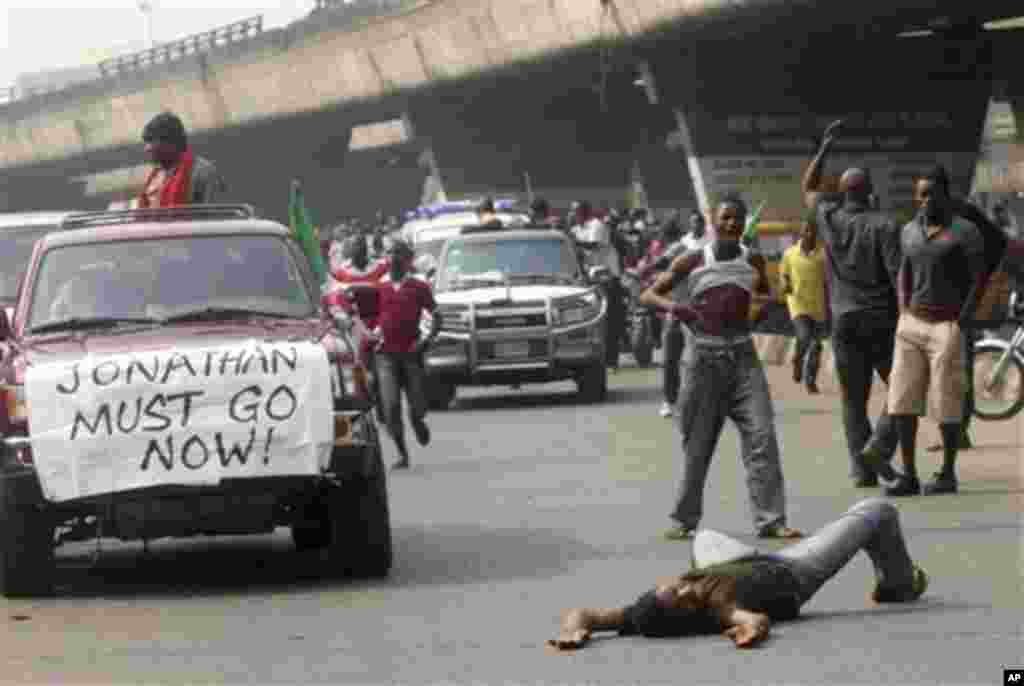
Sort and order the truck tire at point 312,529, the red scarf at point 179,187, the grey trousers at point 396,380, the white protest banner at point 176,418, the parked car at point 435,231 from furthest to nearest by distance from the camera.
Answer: the parked car at point 435,231 → the grey trousers at point 396,380 → the red scarf at point 179,187 → the truck tire at point 312,529 → the white protest banner at point 176,418

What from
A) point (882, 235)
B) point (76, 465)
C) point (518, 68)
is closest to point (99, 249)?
point (76, 465)

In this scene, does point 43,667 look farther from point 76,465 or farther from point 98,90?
point 98,90

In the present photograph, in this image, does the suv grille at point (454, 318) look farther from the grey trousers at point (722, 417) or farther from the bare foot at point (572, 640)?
the bare foot at point (572, 640)

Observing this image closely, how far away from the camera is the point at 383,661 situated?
10469 mm

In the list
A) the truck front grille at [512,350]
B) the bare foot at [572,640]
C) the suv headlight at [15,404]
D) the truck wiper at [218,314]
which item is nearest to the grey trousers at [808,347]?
the truck front grille at [512,350]

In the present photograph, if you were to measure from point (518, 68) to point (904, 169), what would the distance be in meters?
8.62

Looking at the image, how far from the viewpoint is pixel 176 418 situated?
12.7m

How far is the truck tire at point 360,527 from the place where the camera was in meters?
13.0

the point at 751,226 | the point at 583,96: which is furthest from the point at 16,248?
the point at 583,96

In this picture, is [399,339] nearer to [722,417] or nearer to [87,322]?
[722,417]

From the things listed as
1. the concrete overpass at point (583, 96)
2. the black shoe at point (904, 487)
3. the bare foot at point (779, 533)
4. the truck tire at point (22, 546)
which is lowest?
the concrete overpass at point (583, 96)

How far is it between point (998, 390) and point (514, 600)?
1115 cm

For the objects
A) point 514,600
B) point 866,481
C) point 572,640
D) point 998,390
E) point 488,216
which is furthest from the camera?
point 488,216

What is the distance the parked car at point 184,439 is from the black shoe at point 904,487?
4.66 metres
